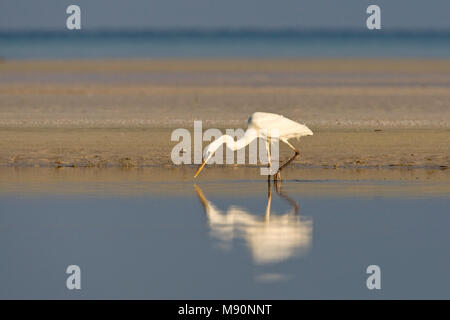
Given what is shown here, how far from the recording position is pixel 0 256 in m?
10.8

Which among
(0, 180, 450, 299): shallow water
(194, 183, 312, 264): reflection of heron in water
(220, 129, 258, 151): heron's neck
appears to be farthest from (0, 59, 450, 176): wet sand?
(194, 183, 312, 264): reflection of heron in water

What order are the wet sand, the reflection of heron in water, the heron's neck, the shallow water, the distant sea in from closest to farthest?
the shallow water < the reflection of heron in water < the heron's neck < the wet sand < the distant sea

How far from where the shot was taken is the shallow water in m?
9.52

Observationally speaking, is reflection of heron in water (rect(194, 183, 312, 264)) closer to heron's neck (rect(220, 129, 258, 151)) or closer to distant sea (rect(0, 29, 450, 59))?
heron's neck (rect(220, 129, 258, 151))

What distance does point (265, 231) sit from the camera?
12047mm

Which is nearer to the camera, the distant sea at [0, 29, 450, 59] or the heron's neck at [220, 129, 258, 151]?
the heron's neck at [220, 129, 258, 151]

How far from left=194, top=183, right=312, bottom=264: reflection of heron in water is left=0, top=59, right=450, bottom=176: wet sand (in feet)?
16.6

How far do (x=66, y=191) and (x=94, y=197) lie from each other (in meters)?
0.72

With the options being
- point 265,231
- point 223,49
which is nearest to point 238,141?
point 265,231

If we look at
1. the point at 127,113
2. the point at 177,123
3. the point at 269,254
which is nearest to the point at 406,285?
the point at 269,254

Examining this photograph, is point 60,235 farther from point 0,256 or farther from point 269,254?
point 269,254

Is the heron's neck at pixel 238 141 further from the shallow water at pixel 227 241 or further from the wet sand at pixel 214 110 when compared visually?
the wet sand at pixel 214 110

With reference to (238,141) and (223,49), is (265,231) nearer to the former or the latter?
(238,141)
